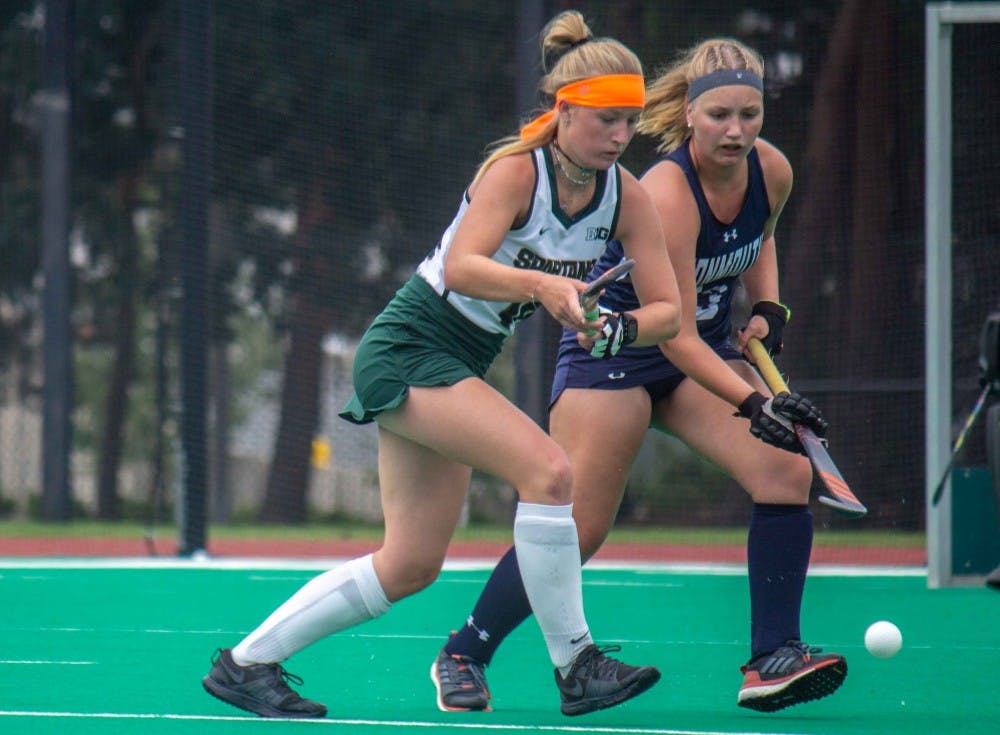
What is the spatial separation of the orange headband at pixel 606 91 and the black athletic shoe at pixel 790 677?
1.33 m

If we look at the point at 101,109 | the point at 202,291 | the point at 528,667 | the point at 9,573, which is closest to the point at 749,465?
the point at 528,667

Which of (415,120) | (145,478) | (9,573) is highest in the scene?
(415,120)

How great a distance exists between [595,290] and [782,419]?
77cm

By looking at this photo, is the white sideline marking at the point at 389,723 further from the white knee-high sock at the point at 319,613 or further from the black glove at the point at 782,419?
the black glove at the point at 782,419

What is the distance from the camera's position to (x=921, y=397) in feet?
34.3

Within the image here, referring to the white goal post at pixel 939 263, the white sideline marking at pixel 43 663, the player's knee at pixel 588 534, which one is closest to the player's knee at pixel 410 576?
the player's knee at pixel 588 534

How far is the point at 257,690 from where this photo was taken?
3.86 metres

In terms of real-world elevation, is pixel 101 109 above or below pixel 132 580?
above

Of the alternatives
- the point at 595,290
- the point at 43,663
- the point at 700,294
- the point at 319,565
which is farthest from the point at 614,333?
the point at 319,565

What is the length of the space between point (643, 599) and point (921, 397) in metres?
3.87

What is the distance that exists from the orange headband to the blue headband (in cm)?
49

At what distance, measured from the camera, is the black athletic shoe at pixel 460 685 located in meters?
4.06

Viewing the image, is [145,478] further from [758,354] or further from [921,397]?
[758,354]

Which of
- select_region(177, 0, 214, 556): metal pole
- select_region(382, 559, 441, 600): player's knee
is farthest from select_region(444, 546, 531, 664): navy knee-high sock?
select_region(177, 0, 214, 556): metal pole
